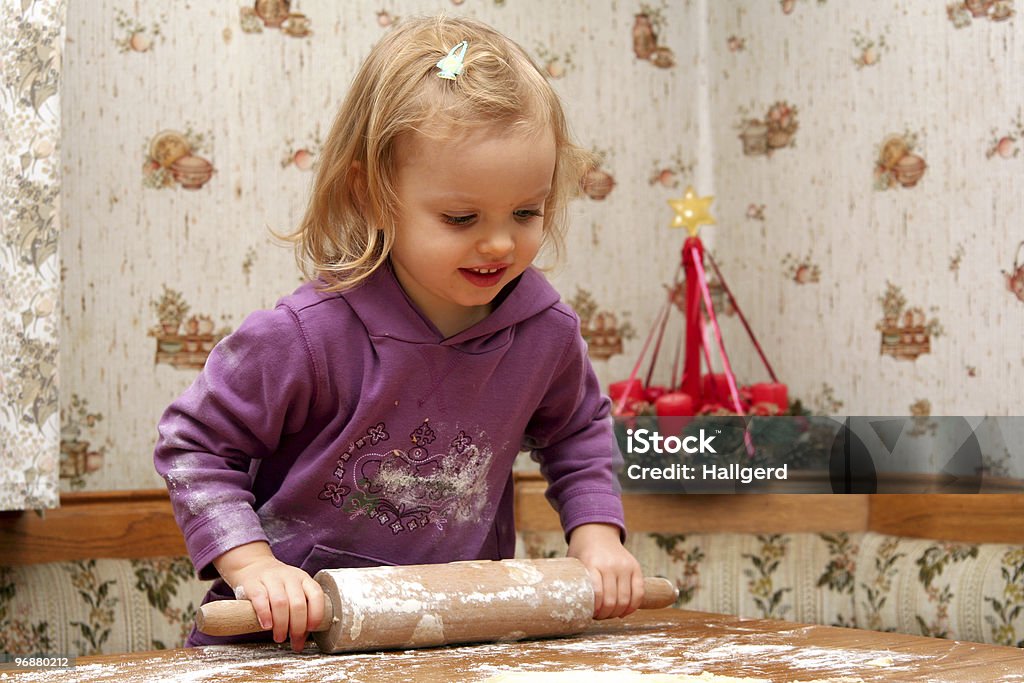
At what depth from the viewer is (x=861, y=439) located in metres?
2.01

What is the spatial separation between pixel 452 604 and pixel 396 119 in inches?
17.6

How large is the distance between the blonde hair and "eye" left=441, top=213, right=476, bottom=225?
0.22 feet

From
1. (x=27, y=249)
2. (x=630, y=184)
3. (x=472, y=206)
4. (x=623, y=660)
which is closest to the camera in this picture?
(x=623, y=660)

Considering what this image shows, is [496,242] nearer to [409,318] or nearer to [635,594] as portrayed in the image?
[409,318]

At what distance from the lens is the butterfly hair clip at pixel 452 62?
1.12 metres

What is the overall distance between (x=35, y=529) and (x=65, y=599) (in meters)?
0.12

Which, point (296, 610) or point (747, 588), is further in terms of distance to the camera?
point (747, 588)

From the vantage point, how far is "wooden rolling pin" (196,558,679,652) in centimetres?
100

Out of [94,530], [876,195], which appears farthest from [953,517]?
[94,530]

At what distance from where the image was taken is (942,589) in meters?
1.81

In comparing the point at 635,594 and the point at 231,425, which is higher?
the point at 231,425

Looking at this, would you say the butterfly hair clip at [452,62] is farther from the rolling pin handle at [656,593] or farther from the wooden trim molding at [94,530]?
the wooden trim molding at [94,530]

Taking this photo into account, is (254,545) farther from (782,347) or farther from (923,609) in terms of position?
(782,347)

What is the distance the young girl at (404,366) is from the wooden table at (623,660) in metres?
0.06
